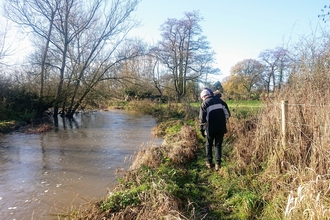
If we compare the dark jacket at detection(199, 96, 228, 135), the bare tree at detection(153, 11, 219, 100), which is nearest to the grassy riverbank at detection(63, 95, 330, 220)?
the dark jacket at detection(199, 96, 228, 135)

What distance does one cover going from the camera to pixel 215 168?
5.92 meters

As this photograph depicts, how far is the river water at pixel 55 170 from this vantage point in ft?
15.9

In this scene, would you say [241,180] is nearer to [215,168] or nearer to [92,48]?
[215,168]

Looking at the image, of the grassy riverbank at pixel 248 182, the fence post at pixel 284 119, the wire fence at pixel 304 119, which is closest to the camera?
the grassy riverbank at pixel 248 182

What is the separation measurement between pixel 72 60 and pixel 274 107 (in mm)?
18710

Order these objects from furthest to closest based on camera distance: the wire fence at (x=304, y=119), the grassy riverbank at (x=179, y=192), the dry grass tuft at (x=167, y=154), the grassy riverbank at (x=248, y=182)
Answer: the dry grass tuft at (x=167, y=154) < the wire fence at (x=304, y=119) < the grassy riverbank at (x=179, y=192) < the grassy riverbank at (x=248, y=182)

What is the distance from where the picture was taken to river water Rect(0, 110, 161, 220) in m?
4.85

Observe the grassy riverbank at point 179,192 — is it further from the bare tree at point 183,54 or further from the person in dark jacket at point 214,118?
the bare tree at point 183,54

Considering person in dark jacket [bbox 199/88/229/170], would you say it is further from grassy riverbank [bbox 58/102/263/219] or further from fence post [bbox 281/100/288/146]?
fence post [bbox 281/100/288/146]

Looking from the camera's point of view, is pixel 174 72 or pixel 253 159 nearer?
pixel 253 159

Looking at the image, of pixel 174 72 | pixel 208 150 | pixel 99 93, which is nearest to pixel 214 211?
pixel 208 150

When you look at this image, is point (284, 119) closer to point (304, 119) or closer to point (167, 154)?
point (304, 119)

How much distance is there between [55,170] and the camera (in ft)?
22.7

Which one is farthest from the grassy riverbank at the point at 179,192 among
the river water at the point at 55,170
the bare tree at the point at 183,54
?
the bare tree at the point at 183,54
